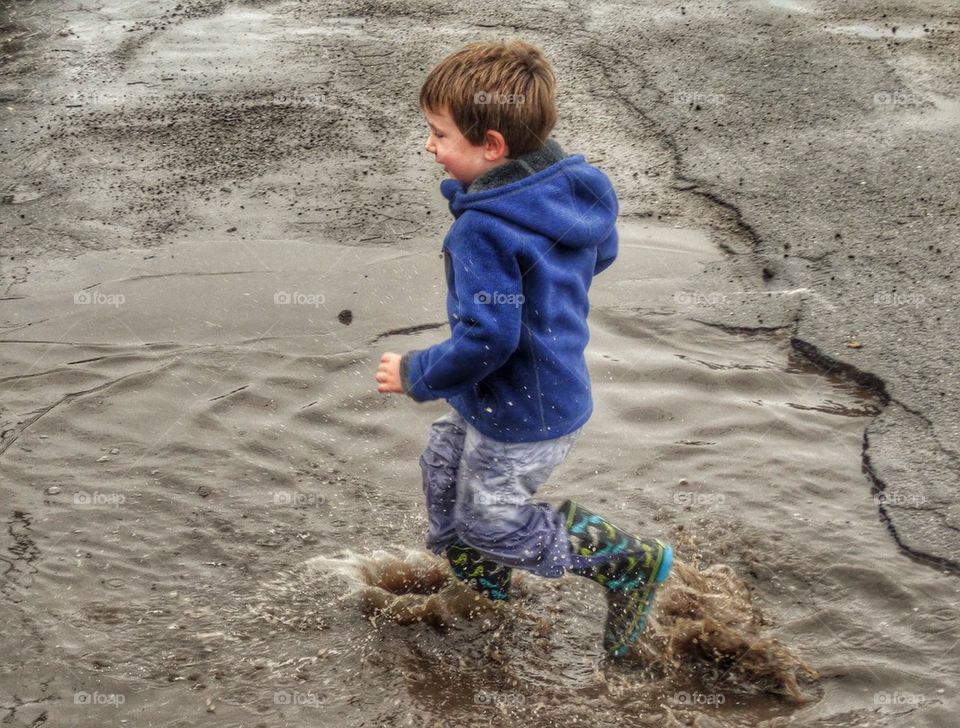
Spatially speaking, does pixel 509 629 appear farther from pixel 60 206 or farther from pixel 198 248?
pixel 60 206

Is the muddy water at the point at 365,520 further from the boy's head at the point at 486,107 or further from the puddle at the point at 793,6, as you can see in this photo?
the puddle at the point at 793,6

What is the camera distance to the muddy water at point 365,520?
3271 millimetres

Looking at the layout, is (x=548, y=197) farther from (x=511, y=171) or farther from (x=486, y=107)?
(x=486, y=107)

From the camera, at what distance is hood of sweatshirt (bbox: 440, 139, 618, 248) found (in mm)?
2811

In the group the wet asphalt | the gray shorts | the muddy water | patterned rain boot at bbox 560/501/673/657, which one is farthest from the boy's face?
the wet asphalt

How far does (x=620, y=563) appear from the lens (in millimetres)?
3250

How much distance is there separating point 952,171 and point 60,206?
4.73 m

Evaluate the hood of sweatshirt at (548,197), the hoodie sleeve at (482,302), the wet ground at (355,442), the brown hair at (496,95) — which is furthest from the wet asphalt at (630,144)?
the brown hair at (496,95)

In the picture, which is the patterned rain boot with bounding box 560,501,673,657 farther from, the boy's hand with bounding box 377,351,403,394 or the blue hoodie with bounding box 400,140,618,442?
the boy's hand with bounding box 377,351,403,394

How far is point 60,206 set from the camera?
594 cm

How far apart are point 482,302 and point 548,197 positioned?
0.32m

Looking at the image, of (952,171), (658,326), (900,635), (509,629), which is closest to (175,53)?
(658,326)

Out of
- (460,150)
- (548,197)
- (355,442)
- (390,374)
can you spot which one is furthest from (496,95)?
(355,442)

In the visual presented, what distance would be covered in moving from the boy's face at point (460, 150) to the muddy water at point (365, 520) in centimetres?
135
